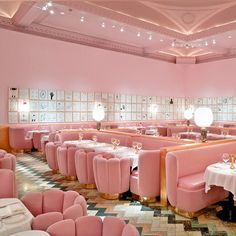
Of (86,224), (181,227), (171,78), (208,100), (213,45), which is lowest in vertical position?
(181,227)

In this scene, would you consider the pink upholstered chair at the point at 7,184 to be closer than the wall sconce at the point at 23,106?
Yes

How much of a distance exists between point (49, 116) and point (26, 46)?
8.40ft

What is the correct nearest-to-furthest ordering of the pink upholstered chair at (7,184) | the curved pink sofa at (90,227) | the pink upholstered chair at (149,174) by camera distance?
the curved pink sofa at (90,227) < the pink upholstered chair at (7,184) < the pink upholstered chair at (149,174)

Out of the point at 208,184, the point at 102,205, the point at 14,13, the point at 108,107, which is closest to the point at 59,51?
the point at 14,13

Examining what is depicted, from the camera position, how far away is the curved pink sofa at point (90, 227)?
61.1 inches

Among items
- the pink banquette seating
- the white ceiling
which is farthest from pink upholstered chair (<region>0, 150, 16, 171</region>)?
the white ceiling

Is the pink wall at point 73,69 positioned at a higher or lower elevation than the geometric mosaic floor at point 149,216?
higher

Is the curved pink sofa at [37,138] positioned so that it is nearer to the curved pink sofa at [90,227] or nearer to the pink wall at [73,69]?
the pink wall at [73,69]

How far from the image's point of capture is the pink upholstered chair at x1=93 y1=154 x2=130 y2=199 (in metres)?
4.04

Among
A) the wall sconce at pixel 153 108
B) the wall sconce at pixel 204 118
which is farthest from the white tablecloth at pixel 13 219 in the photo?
the wall sconce at pixel 153 108

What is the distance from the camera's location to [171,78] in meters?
13.4

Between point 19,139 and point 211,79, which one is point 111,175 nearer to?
point 19,139

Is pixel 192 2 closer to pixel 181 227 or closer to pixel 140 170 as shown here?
pixel 140 170

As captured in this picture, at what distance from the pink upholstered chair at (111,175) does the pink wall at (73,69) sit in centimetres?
570
